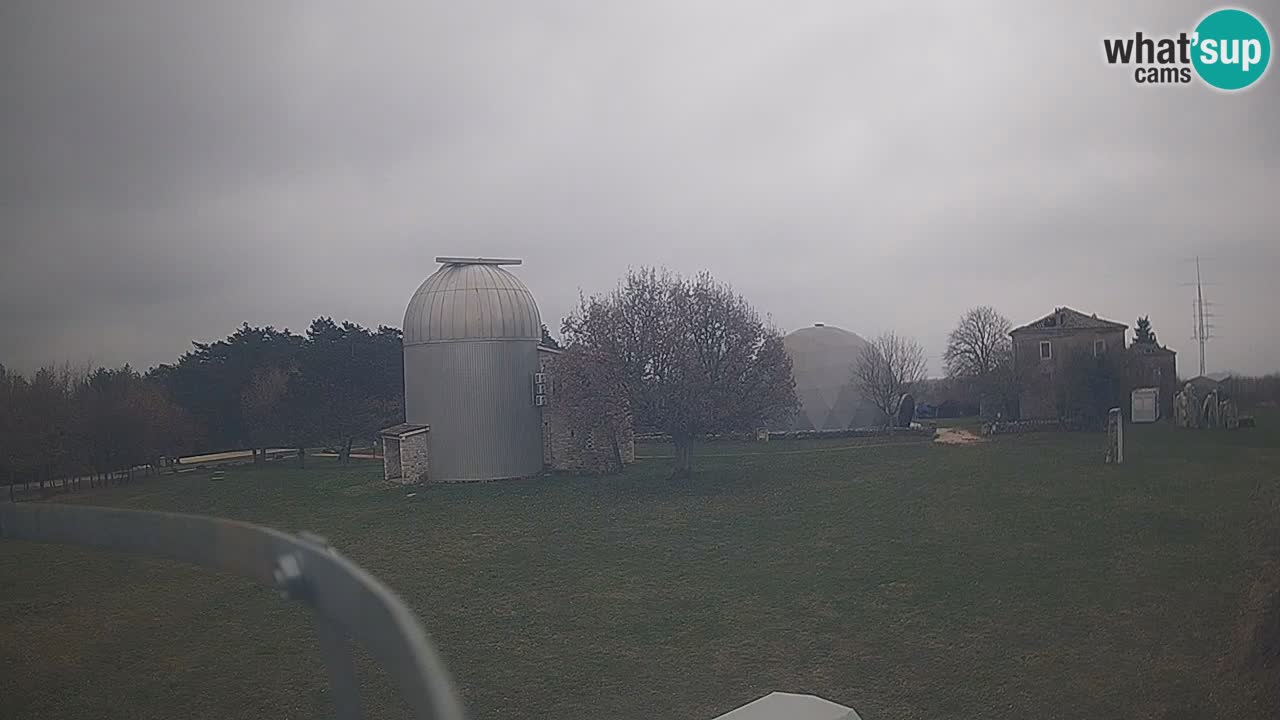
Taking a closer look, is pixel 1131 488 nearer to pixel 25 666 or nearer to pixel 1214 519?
pixel 1214 519

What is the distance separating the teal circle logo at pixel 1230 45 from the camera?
7574 millimetres

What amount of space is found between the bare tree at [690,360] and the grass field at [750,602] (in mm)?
4090

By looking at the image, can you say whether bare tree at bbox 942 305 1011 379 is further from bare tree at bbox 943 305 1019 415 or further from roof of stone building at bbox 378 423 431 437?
roof of stone building at bbox 378 423 431 437

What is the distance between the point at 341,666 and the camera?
1.62 meters

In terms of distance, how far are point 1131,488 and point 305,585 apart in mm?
10337

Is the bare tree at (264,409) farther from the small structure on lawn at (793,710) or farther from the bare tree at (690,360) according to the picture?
the small structure on lawn at (793,710)

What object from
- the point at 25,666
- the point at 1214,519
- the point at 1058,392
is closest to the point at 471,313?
the point at 1058,392

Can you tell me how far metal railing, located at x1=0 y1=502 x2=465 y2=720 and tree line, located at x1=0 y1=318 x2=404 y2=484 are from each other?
6152 millimetres

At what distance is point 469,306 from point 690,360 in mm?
4670

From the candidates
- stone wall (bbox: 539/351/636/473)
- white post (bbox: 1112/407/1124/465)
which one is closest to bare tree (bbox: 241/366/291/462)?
stone wall (bbox: 539/351/636/473)

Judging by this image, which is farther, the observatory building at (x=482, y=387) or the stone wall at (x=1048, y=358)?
the observatory building at (x=482, y=387)

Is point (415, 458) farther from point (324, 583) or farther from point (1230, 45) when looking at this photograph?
point (324, 583)

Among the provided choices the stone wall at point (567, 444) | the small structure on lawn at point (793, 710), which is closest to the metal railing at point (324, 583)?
the small structure on lawn at point (793, 710)

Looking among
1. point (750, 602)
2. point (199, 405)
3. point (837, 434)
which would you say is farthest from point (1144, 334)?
point (837, 434)
